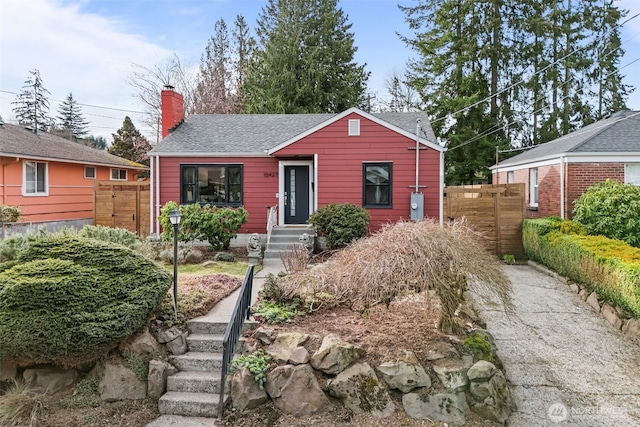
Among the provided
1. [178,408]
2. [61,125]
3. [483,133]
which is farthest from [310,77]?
[61,125]

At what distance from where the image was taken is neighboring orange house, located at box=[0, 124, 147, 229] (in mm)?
14219

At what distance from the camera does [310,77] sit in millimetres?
26766

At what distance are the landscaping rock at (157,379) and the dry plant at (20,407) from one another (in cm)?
119

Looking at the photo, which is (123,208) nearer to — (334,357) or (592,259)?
(334,357)

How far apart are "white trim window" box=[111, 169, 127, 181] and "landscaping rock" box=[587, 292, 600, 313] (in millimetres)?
20428

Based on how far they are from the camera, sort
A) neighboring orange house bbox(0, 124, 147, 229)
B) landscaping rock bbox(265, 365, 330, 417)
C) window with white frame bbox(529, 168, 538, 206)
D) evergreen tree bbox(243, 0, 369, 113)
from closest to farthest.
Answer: landscaping rock bbox(265, 365, 330, 417) < neighboring orange house bbox(0, 124, 147, 229) < window with white frame bbox(529, 168, 538, 206) < evergreen tree bbox(243, 0, 369, 113)

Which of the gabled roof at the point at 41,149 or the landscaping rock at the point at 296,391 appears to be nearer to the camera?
the landscaping rock at the point at 296,391

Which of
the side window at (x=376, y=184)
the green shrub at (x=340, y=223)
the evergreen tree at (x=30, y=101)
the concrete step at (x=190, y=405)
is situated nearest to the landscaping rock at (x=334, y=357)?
the concrete step at (x=190, y=405)

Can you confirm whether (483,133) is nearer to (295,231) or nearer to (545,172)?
(545,172)

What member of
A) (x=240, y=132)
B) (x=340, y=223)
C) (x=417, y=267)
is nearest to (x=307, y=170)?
(x=340, y=223)

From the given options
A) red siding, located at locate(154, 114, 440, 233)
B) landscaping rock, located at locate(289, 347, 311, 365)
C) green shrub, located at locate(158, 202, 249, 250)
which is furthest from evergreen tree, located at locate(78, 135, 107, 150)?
landscaping rock, located at locate(289, 347, 311, 365)

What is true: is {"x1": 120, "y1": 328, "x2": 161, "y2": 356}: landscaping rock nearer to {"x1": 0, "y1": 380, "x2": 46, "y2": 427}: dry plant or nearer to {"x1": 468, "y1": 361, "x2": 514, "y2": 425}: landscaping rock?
{"x1": 0, "y1": 380, "x2": 46, "y2": 427}: dry plant

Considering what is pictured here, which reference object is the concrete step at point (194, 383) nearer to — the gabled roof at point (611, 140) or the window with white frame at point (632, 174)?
the gabled roof at point (611, 140)

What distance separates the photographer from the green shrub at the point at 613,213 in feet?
35.1
